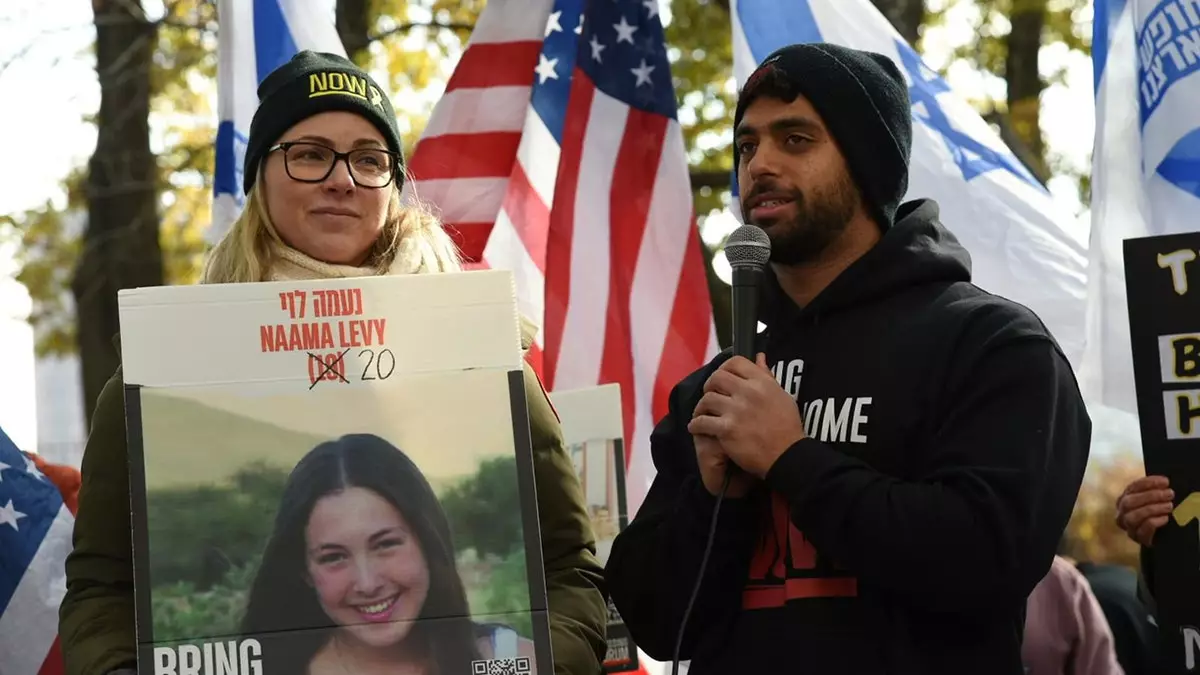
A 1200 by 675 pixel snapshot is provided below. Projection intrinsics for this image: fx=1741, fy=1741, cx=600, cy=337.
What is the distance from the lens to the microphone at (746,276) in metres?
3.39

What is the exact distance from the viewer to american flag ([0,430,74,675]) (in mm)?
5422

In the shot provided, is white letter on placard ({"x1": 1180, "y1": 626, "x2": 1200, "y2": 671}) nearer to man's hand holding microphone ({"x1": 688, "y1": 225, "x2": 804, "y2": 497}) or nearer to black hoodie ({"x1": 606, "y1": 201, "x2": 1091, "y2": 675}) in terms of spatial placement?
black hoodie ({"x1": 606, "y1": 201, "x2": 1091, "y2": 675})

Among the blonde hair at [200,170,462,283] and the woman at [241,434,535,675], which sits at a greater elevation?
the blonde hair at [200,170,462,283]

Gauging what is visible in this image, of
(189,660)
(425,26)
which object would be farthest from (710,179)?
(189,660)

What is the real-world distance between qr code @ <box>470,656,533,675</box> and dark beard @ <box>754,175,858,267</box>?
1038 millimetres

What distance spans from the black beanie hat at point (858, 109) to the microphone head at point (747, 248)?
277mm

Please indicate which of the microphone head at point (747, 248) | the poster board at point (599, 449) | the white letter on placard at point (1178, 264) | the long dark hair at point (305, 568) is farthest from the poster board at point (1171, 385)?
the poster board at point (599, 449)

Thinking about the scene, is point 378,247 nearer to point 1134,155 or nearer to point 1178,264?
point 1178,264

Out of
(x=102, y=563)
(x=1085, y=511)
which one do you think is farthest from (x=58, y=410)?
(x=102, y=563)

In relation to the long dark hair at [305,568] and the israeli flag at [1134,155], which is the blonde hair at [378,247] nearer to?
the long dark hair at [305,568]

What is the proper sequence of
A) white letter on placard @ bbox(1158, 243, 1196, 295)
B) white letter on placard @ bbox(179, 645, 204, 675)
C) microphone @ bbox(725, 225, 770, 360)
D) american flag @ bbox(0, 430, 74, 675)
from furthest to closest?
american flag @ bbox(0, 430, 74, 675) < white letter on placard @ bbox(1158, 243, 1196, 295) < microphone @ bbox(725, 225, 770, 360) < white letter on placard @ bbox(179, 645, 204, 675)

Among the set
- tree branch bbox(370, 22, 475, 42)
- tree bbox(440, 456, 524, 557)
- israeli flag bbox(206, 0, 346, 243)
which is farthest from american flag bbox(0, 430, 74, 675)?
tree branch bbox(370, 22, 475, 42)

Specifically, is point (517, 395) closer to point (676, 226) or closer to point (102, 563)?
point (102, 563)

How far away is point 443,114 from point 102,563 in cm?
454
